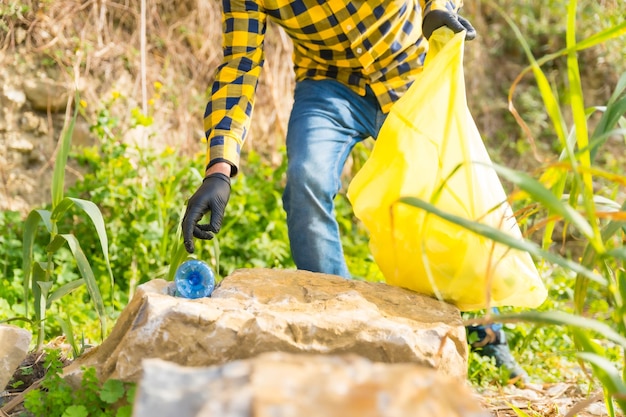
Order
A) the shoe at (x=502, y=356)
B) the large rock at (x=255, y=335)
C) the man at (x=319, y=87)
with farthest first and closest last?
the shoe at (x=502, y=356) → the man at (x=319, y=87) → the large rock at (x=255, y=335)

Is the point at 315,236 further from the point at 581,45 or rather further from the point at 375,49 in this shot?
the point at 581,45

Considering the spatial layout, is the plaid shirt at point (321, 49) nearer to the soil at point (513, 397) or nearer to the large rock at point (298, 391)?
the soil at point (513, 397)

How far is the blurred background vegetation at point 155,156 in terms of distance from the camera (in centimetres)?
290

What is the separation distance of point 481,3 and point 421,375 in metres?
4.70

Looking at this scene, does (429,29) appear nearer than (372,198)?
No

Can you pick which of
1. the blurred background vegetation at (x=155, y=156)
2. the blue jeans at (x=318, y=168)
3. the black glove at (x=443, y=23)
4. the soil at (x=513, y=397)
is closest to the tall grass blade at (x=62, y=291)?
the soil at (x=513, y=397)

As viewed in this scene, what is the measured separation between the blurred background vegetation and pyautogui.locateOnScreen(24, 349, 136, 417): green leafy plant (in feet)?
2.77

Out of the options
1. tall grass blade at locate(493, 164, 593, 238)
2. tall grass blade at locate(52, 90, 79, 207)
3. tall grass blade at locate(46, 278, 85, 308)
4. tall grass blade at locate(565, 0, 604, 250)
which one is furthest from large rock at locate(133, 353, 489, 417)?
tall grass blade at locate(52, 90, 79, 207)

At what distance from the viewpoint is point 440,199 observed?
1795mm

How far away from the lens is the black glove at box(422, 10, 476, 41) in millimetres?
2082

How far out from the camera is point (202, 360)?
4.92 ft

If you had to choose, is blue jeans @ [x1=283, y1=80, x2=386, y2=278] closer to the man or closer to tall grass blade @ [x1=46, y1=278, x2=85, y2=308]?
the man

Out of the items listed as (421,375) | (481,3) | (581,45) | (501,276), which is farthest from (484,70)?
(421,375)

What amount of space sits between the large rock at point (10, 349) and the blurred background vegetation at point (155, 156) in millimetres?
592
